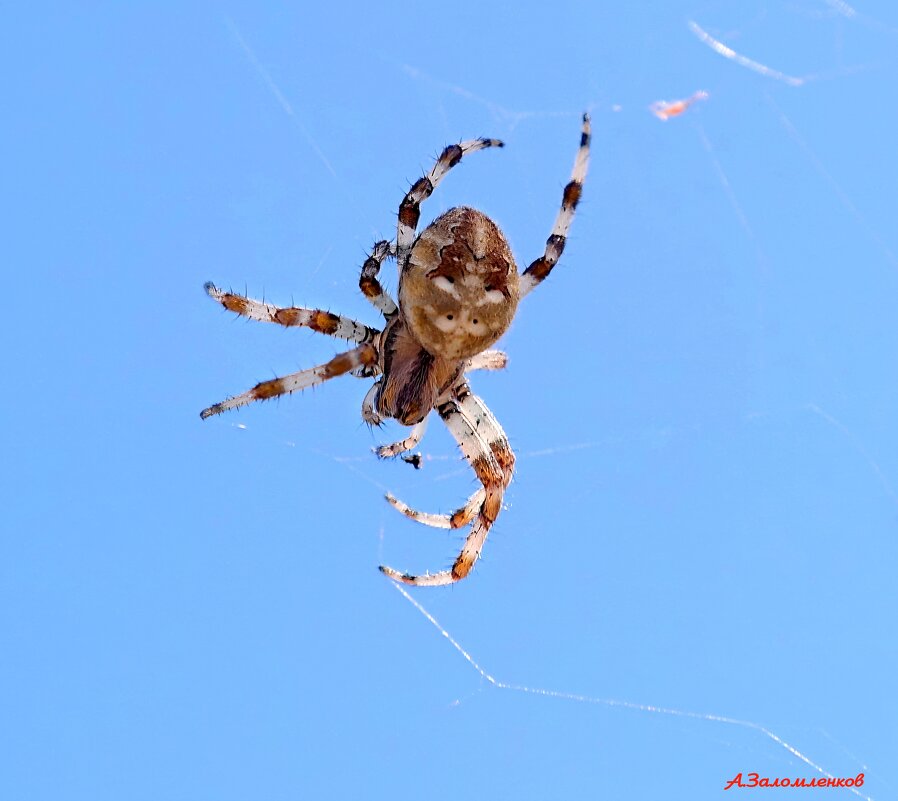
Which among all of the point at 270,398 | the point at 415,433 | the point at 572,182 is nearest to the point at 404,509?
the point at 415,433

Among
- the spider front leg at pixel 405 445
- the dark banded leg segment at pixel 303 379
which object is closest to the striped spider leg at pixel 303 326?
the dark banded leg segment at pixel 303 379

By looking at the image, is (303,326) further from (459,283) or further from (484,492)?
(484,492)

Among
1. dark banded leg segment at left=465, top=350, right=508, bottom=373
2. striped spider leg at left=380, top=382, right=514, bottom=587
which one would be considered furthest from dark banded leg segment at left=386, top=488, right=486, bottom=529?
dark banded leg segment at left=465, top=350, right=508, bottom=373

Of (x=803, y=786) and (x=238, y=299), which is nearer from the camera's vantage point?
(x=238, y=299)

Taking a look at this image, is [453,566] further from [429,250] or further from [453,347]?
[429,250]

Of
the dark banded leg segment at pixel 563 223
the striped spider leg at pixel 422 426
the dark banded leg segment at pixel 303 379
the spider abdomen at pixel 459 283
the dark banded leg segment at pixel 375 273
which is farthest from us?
the striped spider leg at pixel 422 426

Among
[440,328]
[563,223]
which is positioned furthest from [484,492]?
[563,223]

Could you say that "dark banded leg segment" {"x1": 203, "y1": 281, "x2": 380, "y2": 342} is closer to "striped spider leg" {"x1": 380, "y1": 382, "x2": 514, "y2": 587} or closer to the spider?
the spider

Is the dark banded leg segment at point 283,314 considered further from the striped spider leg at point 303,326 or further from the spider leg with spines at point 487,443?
the spider leg with spines at point 487,443
